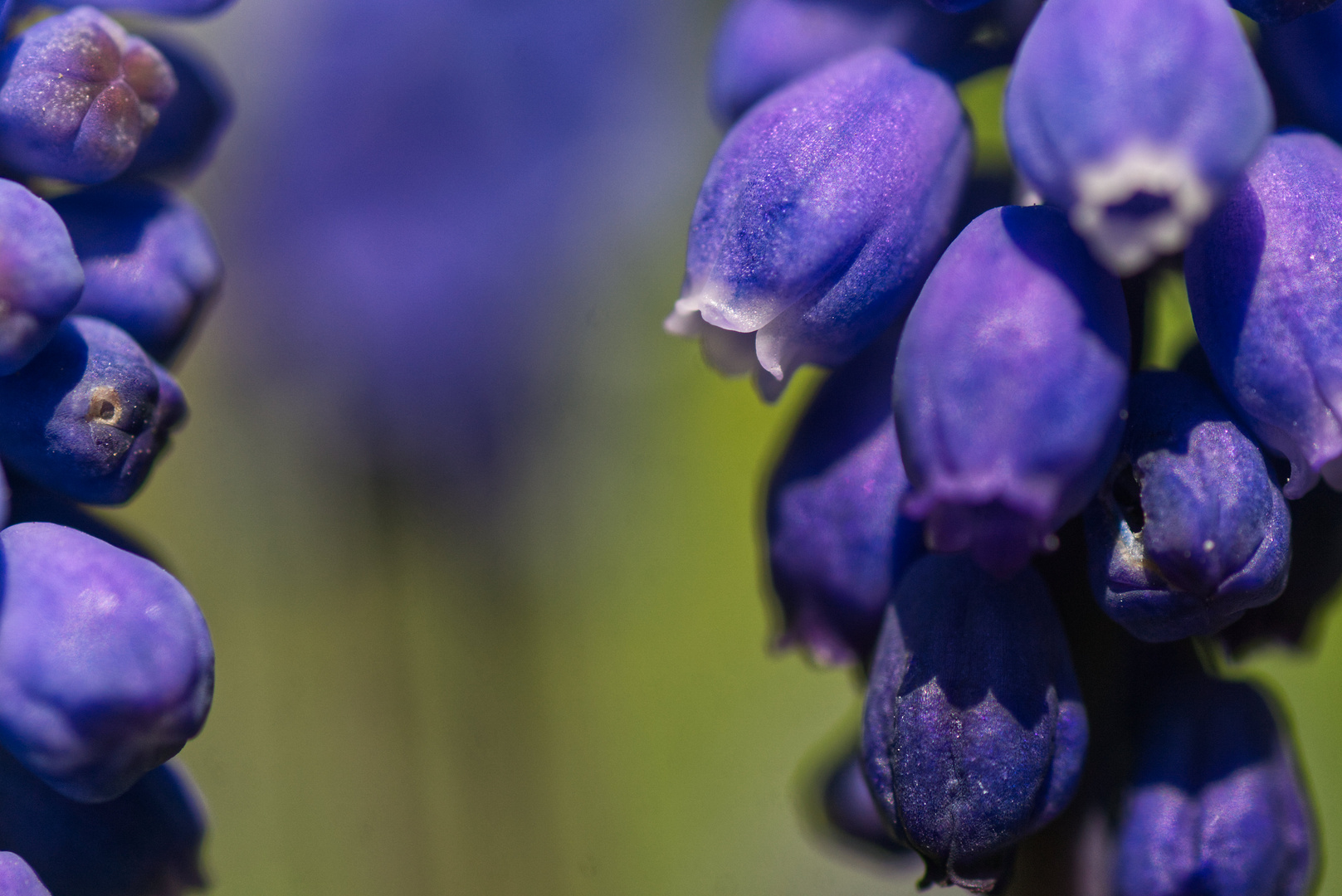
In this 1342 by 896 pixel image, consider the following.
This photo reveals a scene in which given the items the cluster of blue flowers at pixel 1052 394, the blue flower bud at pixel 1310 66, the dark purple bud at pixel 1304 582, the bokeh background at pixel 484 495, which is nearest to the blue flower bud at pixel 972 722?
the cluster of blue flowers at pixel 1052 394

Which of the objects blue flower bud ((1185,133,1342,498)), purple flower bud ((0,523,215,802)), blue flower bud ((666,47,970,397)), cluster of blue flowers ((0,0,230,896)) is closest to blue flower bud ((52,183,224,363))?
cluster of blue flowers ((0,0,230,896))

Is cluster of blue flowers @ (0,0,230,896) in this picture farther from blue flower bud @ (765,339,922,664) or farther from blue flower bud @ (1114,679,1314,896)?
blue flower bud @ (1114,679,1314,896)

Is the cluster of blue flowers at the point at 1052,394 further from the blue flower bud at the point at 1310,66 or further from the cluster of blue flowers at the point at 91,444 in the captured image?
the cluster of blue flowers at the point at 91,444

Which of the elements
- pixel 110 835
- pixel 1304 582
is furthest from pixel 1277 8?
pixel 110 835

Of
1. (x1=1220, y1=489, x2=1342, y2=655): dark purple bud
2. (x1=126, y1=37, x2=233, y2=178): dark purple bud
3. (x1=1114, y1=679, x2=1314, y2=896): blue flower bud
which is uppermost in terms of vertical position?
(x1=126, y1=37, x2=233, y2=178): dark purple bud

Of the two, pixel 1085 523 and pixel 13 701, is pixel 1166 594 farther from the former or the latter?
pixel 13 701

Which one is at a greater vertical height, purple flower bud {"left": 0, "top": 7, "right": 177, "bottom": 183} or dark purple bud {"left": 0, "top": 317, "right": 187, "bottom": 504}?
purple flower bud {"left": 0, "top": 7, "right": 177, "bottom": 183}
